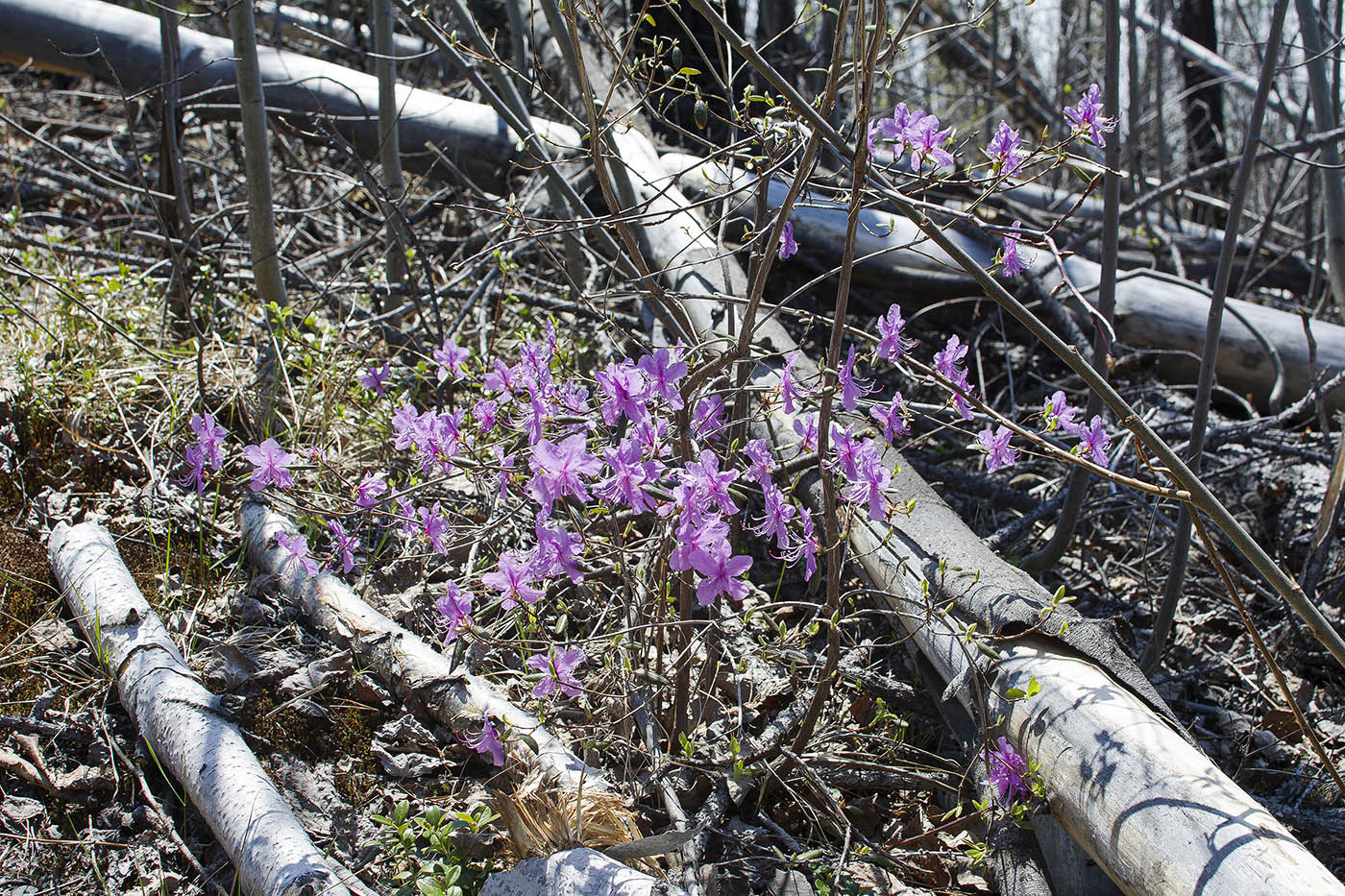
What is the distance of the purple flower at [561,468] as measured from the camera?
4.93 ft

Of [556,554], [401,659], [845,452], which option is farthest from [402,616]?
[845,452]

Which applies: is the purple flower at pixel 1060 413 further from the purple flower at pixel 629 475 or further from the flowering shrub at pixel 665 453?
the purple flower at pixel 629 475

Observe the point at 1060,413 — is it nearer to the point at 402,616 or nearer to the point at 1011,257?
the point at 1011,257

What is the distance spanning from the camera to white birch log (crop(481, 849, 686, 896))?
63.4 inches

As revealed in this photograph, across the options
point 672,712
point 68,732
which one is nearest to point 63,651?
point 68,732

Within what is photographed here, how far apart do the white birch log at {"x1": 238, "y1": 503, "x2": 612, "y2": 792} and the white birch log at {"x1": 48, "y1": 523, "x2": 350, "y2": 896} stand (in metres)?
0.35

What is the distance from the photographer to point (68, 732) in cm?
218

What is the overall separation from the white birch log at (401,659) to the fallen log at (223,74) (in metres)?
2.30

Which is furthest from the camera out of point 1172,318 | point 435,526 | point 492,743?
point 1172,318

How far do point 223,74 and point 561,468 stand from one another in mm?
3880

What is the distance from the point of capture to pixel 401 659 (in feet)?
7.52

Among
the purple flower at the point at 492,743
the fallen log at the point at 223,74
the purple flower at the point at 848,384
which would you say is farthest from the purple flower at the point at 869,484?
the fallen log at the point at 223,74

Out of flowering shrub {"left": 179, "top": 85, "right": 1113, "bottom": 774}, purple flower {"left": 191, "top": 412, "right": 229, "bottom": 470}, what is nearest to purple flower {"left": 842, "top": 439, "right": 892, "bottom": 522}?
flowering shrub {"left": 179, "top": 85, "right": 1113, "bottom": 774}

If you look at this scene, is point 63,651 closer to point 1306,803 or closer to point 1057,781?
point 1057,781
